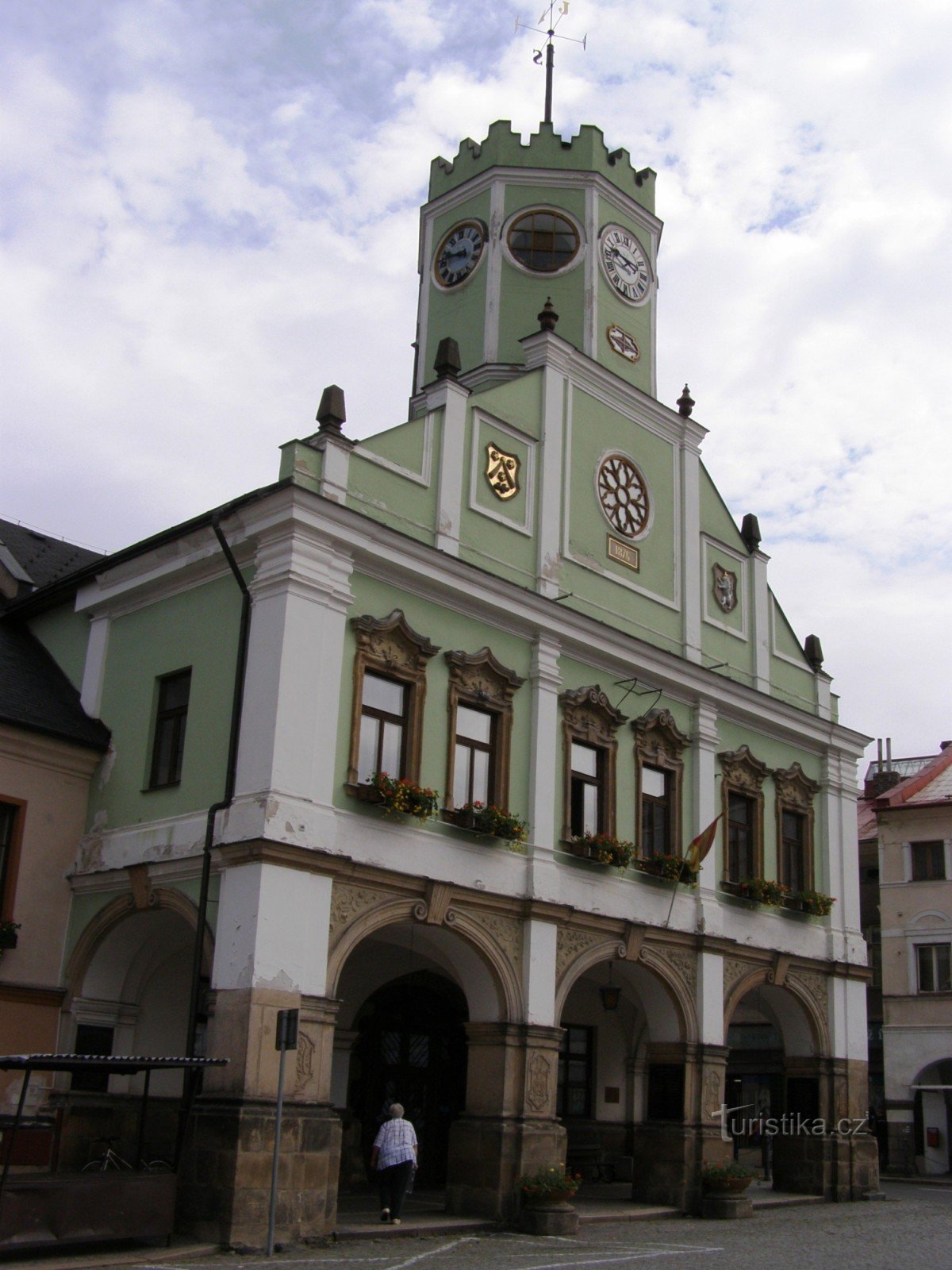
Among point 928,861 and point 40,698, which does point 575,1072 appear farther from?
point 928,861

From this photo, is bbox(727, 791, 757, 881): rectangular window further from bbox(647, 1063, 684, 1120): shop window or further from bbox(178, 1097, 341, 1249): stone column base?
bbox(178, 1097, 341, 1249): stone column base

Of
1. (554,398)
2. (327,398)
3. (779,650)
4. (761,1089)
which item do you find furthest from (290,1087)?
(761,1089)

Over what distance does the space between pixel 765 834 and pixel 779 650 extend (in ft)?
13.0

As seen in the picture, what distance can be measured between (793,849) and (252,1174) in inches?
574

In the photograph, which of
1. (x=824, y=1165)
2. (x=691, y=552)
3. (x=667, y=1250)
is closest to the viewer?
(x=667, y=1250)

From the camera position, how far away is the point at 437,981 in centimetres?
2384

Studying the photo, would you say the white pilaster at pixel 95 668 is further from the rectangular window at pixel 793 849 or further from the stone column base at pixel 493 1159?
the rectangular window at pixel 793 849

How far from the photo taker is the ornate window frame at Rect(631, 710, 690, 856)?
23719mm

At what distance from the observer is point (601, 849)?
72.3 feet

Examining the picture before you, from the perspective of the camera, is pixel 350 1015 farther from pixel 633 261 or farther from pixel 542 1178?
pixel 633 261

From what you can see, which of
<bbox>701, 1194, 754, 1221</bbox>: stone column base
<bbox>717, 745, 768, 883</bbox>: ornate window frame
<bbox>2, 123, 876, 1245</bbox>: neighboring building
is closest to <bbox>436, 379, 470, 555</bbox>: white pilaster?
<bbox>2, 123, 876, 1245</bbox>: neighboring building

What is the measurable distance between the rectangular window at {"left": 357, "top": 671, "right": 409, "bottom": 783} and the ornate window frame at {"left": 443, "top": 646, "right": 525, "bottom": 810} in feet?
2.59

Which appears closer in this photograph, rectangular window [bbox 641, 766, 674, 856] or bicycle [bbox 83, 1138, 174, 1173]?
bicycle [bbox 83, 1138, 174, 1173]

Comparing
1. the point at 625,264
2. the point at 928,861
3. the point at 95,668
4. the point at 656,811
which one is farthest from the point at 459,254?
the point at 928,861
